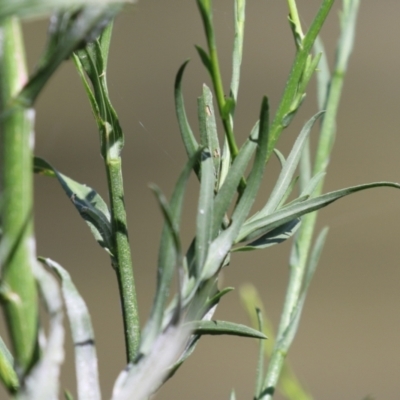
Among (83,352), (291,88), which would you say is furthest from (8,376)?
(291,88)

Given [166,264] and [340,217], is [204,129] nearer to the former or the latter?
[166,264]

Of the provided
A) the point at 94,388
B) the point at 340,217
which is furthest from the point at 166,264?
the point at 340,217

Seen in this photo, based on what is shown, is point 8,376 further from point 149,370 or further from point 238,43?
point 238,43

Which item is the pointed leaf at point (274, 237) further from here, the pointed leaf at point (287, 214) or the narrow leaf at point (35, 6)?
the narrow leaf at point (35, 6)

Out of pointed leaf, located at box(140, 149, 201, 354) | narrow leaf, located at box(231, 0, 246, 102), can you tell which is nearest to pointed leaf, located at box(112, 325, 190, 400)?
pointed leaf, located at box(140, 149, 201, 354)

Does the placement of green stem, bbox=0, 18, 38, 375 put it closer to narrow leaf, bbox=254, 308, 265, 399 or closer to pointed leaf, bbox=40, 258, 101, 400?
pointed leaf, bbox=40, 258, 101, 400

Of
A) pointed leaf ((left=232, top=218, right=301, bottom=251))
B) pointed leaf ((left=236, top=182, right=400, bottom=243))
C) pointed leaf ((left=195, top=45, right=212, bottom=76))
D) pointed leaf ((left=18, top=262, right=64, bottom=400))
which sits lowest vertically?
pointed leaf ((left=18, top=262, right=64, bottom=400))
